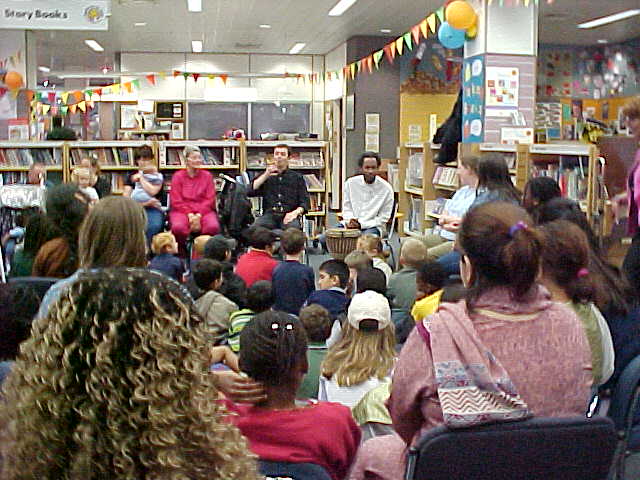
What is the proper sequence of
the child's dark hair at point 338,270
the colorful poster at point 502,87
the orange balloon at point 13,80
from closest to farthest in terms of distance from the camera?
the child's dark hair at point 338,270
the colorful poster at point 502,87
the orange balloon at point 13,80

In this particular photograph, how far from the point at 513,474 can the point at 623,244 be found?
14.4 feet

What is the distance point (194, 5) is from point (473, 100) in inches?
196

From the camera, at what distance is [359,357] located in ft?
10.2

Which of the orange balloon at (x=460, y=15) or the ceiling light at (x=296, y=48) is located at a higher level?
the ceiling light at (x=296, y=48)

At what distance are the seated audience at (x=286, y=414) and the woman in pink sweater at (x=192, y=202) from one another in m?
5.55

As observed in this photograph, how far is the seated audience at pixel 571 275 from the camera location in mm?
2826

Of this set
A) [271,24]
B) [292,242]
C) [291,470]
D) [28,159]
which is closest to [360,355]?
[291,470]

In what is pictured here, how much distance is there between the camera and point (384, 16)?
12.9 meters

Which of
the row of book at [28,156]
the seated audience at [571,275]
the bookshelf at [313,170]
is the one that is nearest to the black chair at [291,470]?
the seated audience at [571,275]

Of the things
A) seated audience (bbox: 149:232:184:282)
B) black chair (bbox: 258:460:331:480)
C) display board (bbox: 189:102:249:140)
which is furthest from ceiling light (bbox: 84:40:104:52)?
black chair (bbox: 258:460:331:480)

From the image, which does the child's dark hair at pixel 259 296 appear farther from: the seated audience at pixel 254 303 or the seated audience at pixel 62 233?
the seated audience at pixel 62 233

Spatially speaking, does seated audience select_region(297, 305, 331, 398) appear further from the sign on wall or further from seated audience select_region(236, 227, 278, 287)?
the sign on wall

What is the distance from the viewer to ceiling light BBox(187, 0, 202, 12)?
37.9 ft

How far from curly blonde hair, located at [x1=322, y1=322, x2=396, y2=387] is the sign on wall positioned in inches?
262
